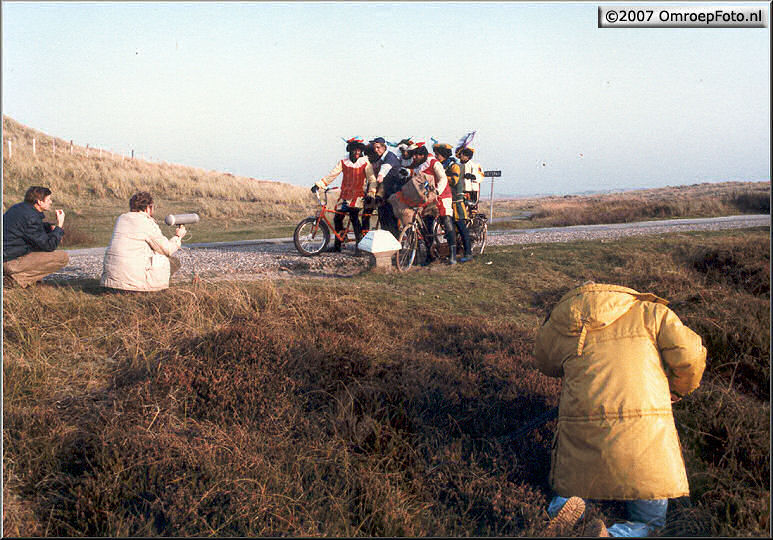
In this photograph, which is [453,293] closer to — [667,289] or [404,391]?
[667,289]

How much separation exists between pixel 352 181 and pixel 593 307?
754 cm

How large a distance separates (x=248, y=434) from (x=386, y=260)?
211 inches

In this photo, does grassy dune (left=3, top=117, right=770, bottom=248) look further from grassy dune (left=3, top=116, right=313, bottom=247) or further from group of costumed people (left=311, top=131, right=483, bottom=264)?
group of costumed people (left=311, top=131, right=483, bottom=264)

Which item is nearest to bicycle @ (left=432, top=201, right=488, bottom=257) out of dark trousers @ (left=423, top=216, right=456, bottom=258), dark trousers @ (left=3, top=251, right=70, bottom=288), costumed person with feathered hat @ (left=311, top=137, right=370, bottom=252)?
dark trousers @ (left=423, top=216, right=456, bottom=258)

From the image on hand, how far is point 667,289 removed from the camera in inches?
305

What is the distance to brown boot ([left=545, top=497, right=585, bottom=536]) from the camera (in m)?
2.95

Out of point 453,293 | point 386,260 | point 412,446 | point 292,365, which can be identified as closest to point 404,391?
point 412,446

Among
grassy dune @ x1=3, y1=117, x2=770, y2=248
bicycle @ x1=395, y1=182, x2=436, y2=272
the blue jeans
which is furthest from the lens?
grassy dune @ x1=3, y1=117, x2=770, y2=248

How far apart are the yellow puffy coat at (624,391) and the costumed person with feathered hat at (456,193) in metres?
7.18

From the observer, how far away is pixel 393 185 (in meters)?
9.84

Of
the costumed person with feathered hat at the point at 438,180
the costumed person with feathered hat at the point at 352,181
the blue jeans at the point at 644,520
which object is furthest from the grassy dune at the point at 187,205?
the blue jeans at the point at 644,520

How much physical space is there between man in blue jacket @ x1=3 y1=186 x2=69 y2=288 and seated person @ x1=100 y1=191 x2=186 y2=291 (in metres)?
0.78

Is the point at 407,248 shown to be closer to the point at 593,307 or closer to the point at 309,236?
the point at 309,236

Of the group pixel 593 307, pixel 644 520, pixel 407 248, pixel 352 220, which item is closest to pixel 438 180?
pixel 407 248
